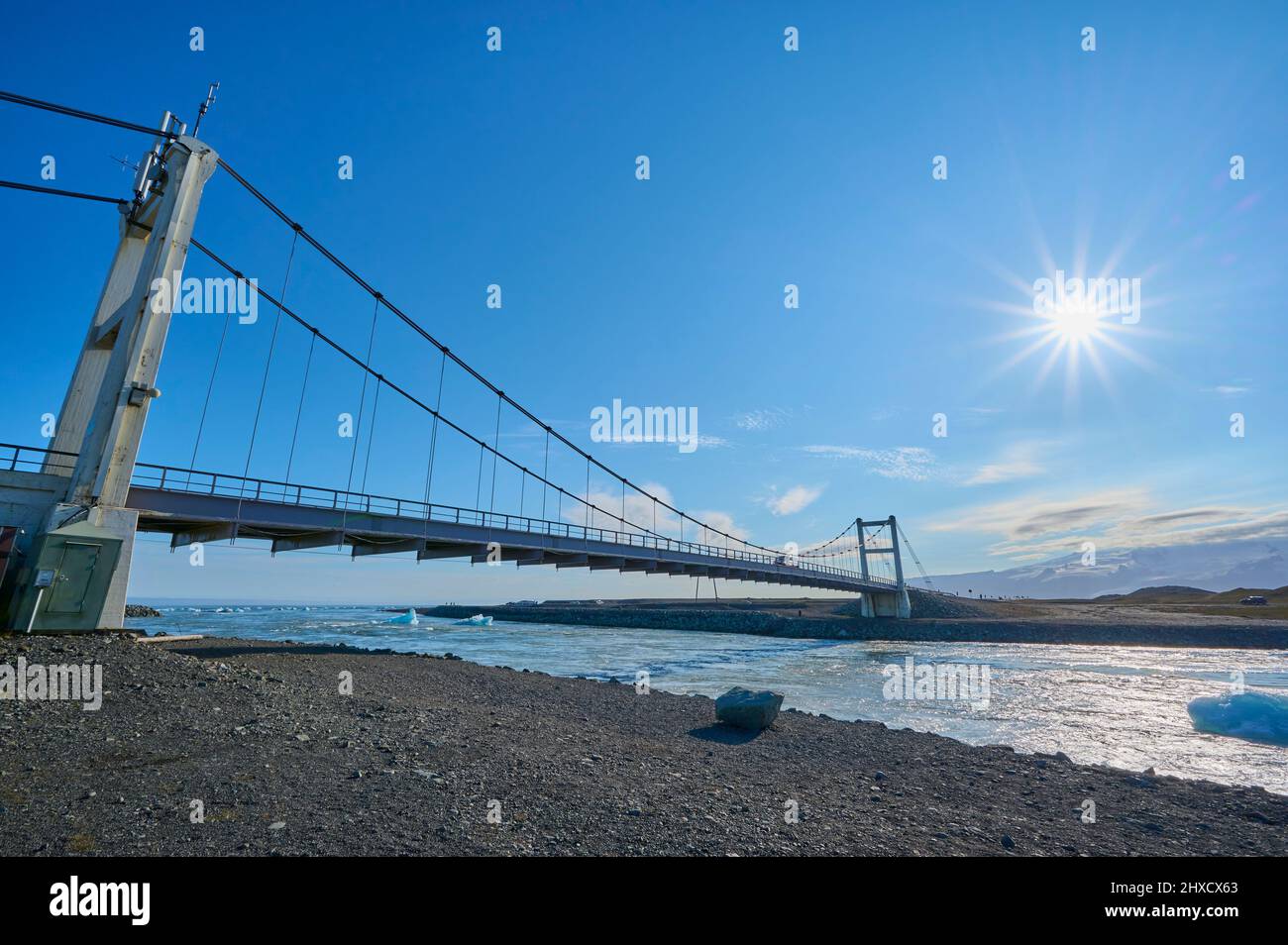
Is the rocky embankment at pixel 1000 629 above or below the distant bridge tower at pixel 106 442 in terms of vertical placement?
below

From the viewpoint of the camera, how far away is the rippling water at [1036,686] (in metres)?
12.0

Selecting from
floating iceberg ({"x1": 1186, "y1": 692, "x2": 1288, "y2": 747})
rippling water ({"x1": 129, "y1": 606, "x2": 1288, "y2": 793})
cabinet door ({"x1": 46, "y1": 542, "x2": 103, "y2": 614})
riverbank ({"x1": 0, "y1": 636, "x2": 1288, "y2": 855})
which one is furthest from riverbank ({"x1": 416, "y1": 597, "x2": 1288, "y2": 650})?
cabinet door ({"x1": 46, "y1": 542, "x2": 103, "y2": 614})

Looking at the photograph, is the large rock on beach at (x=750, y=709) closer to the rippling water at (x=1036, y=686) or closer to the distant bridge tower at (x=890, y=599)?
the rippling water at (x=1036, y=686)

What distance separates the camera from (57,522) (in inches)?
590

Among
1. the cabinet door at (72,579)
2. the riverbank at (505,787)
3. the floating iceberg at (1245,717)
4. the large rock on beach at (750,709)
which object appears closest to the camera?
the riverbank at (505,787)

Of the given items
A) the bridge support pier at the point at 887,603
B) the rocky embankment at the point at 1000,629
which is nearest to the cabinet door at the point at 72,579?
the rocky embankment at the point at 1000,629

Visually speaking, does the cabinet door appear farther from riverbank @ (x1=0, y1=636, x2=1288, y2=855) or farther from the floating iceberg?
the floating iceberg

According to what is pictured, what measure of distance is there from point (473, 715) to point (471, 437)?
2878 centimetres

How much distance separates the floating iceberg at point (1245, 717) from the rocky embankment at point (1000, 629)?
1566 inches

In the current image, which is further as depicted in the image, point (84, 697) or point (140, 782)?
point (84, 697)

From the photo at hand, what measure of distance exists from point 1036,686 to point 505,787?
77.8 ft
